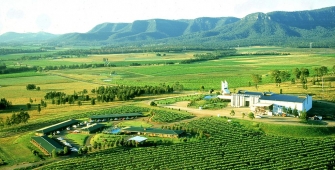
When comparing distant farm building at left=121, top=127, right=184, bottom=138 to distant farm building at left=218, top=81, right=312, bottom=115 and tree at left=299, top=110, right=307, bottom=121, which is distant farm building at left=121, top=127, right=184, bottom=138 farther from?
tree at left=299, top=110, right=307, bottom=121

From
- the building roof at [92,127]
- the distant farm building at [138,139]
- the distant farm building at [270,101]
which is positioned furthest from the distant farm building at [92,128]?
the distant farm building at [270,101]

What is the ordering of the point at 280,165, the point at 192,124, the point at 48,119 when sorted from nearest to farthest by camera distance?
the point at 280,165, the point at 192,124, the point at 48,119

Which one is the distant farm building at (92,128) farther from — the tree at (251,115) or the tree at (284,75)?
the tree at (284,75)

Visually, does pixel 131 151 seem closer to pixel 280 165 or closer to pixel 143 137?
pixel 143 137

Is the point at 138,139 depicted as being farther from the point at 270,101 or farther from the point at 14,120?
the point at 270,101

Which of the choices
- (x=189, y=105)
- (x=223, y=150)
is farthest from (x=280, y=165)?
(x=189, y=105)

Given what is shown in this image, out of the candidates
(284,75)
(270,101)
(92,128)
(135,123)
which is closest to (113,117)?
(135,123)

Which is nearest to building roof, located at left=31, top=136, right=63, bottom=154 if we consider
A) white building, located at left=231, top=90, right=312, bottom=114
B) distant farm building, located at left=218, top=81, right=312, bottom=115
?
distant farm building, located at left=218, top=81, right=312, bottom=115
